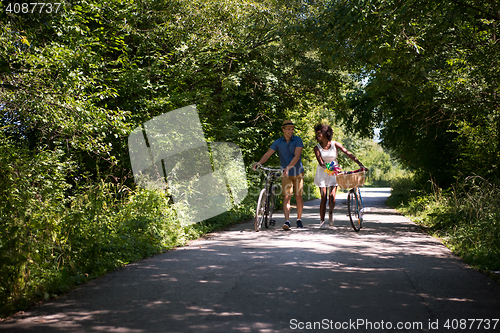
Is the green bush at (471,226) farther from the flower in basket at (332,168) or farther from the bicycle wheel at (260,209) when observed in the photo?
the bicycle wheel at (260,209)

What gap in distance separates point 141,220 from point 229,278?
2849 mm

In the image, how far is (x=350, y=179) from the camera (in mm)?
9742

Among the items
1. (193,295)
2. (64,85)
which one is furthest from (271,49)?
(193,295)

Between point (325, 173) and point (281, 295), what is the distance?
5.91 m

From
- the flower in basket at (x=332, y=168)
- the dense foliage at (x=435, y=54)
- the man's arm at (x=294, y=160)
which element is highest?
the dense foliage at (x=435, y=54)

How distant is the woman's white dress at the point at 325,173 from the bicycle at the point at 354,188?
31cm

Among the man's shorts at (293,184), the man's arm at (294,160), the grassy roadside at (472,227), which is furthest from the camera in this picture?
the man's shorts at (293,184)

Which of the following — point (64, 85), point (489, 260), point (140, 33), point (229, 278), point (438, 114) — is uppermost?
point (140, 33)

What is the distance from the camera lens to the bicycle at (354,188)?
31.7ft

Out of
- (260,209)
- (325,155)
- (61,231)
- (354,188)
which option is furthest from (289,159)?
(61,231)

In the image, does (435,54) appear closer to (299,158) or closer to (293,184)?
(299,158)

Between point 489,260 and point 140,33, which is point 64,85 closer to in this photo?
point 140,33

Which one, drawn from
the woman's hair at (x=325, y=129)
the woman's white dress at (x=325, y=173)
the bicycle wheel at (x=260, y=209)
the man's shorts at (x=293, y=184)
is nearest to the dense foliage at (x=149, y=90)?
the bicycle wheel at (x=260, y=209)

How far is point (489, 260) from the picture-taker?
20.9 ft
